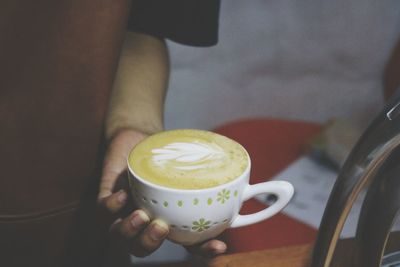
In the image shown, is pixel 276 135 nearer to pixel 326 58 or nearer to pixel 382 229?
pixel 326 58

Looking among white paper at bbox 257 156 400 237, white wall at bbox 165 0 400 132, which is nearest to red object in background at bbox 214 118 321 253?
white paper at bbox 257 156 400 237

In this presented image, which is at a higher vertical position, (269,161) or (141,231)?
(141,231)

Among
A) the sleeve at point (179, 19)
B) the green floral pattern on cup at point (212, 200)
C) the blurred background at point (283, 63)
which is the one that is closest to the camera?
the green floral pattern on cup at point (212, 200)

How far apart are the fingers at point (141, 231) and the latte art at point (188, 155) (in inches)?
3.0

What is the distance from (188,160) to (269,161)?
910 millimetres

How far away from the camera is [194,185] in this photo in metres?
0.64

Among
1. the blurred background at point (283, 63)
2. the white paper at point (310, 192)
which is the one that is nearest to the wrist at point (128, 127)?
the white paper at point (310, 192)

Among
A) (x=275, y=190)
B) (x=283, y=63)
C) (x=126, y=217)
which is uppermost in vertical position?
(x=275, y=190)

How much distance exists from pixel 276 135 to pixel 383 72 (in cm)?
73

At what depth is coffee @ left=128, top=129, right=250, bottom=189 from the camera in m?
0.65

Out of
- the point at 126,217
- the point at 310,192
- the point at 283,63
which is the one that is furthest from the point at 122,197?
the point at 283,63

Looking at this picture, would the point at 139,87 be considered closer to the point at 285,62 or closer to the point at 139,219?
the point at 139,219

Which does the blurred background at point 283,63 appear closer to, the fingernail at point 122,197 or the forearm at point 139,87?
the forearm at point 139,87

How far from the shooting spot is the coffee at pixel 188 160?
2.13 feet
